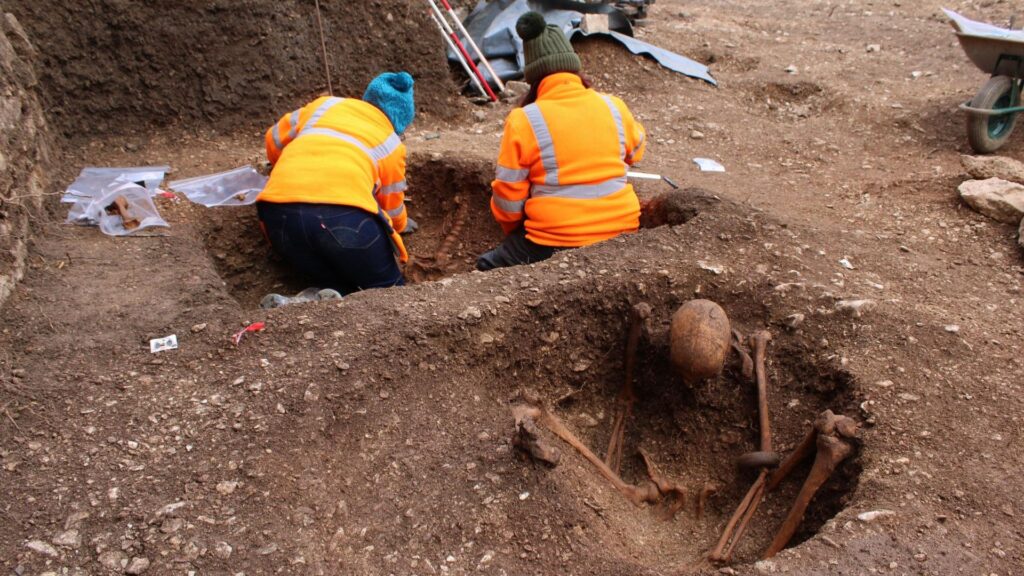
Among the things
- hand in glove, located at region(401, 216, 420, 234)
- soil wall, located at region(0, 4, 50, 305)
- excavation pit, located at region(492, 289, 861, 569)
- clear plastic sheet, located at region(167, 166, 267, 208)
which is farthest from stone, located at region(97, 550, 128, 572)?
hand in glove, located at region(401, 216, 420, 234)

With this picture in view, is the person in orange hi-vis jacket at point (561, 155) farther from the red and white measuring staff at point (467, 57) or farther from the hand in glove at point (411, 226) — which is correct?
the red and white measuring staff at point (467, 57)

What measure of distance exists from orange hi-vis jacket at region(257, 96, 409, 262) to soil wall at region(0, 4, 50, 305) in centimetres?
110

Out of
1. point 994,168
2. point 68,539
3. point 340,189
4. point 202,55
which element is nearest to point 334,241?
point 340,189

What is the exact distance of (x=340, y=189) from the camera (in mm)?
3730

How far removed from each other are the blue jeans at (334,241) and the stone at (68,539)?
1.88 m

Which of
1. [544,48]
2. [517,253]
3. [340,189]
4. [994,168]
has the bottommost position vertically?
[517,253]

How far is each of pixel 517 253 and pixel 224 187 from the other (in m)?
2.01

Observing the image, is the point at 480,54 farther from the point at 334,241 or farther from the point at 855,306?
the point at 855,306

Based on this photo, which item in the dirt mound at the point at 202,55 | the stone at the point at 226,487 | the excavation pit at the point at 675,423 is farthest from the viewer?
the dirt mound at the point at 202,55

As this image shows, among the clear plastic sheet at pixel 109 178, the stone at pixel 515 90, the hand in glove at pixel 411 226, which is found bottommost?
the hand in glove at pixel 411 226

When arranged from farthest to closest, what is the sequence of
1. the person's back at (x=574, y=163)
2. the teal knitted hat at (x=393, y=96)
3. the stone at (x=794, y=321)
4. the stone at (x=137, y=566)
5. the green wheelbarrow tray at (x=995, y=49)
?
the green wheelbarrow tray at (x=995, y=49), the teal knitted hat at (x=393, y=96), the person's back at (x=574, y=163), the stone at (x=794, y=321), the stone at (x=137, y=566)

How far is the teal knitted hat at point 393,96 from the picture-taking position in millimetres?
4016

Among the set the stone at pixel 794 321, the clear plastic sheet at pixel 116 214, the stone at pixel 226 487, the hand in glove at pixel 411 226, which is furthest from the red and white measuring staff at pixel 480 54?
the stone at pixel 226 487

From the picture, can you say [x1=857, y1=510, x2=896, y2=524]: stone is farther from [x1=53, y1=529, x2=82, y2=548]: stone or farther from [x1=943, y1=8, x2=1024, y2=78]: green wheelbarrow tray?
[x1=943, y1=8, x2=1024, y2=78]: green wheelbarrow tray
